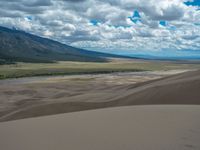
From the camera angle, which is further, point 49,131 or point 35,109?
point 35,109

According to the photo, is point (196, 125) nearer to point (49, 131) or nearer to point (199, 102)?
point (49, 131)

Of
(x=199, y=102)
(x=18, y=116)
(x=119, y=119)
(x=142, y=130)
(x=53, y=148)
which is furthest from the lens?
(x=18, y=116)

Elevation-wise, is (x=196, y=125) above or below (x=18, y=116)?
above

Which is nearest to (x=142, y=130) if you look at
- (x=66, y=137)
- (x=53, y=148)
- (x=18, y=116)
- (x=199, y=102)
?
(x=66, y=137)

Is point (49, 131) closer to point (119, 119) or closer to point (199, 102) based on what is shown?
point (119, 119)

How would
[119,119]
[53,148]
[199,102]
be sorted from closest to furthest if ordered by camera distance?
[53,148], [119,119], [199,102]

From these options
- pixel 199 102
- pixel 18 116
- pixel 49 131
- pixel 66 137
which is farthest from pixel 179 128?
pixel 18 116
